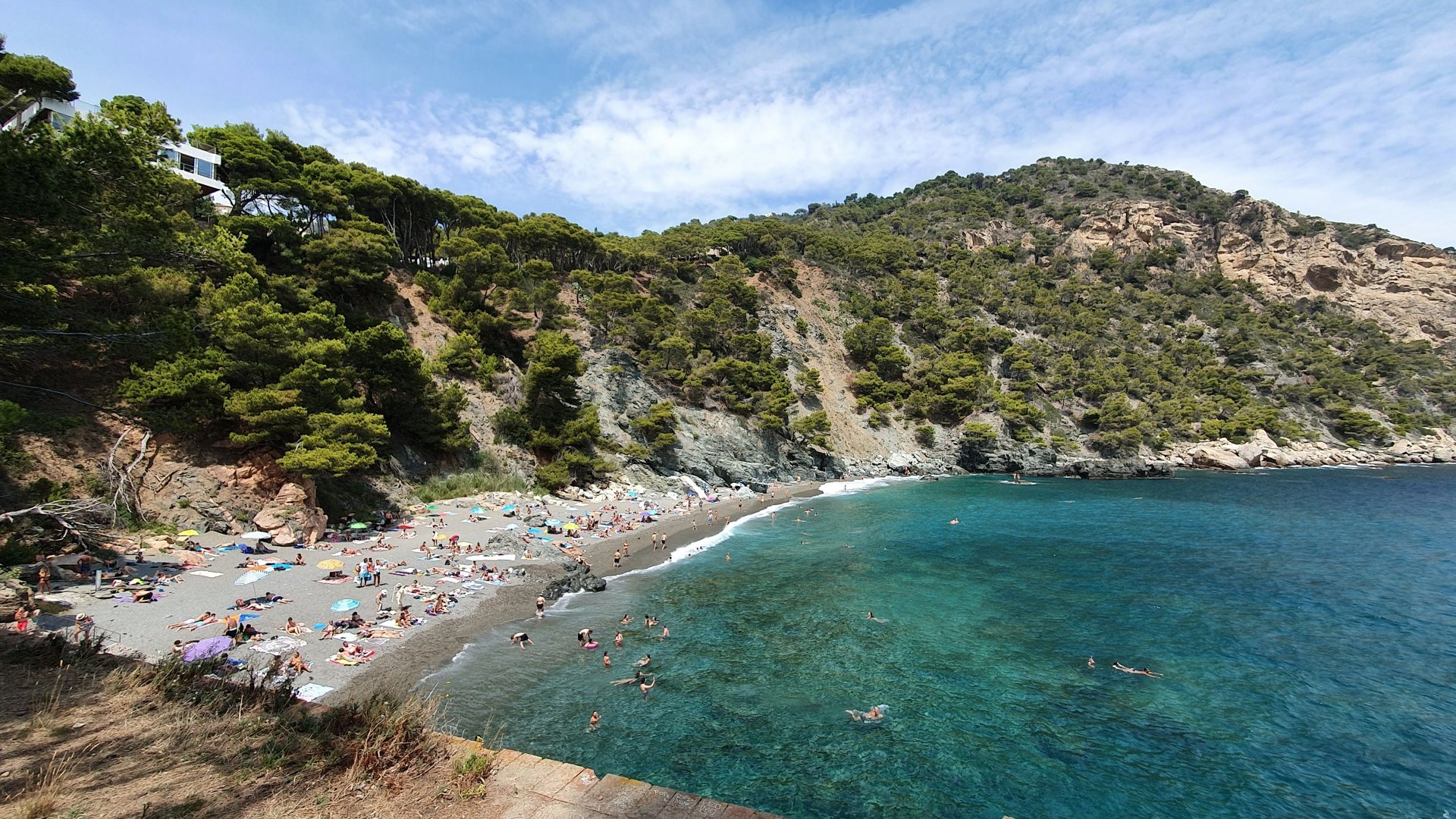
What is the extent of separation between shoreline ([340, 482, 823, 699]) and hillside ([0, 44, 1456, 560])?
873cm

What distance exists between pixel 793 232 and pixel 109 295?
252ft

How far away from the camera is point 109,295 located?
2297cm

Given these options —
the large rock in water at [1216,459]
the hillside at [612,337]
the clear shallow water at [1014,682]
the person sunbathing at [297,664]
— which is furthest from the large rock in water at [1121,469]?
the person sunbathing at [297,664]

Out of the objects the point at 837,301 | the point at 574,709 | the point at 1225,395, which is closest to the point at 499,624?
the point at 574,709

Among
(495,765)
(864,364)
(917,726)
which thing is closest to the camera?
(495,765)

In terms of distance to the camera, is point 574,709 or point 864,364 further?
point 864,364

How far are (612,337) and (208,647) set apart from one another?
136ft

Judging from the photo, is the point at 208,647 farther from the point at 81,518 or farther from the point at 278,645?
the point at 81,518

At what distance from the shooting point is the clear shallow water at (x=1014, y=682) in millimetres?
11344

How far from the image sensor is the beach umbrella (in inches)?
534

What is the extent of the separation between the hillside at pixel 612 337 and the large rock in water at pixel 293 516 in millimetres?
162

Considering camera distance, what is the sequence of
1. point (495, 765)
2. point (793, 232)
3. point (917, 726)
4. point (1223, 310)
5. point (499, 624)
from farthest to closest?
point (1223, 310)
point (793, 232)
point (499, 624)
point (917, 726)
point (495, 765)

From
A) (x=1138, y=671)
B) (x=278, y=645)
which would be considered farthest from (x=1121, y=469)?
(x=278, y=645)

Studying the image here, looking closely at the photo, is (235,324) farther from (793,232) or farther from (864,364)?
(793,232)
